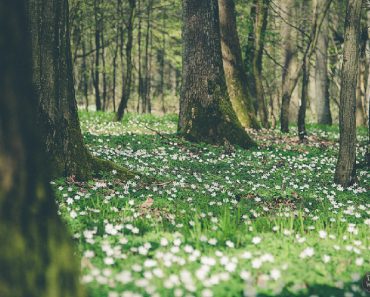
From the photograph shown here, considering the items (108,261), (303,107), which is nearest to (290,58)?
(303,107)

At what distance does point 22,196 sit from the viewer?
7.31ft

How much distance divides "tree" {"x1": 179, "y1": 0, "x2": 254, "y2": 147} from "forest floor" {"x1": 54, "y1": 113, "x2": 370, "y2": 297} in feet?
4.99

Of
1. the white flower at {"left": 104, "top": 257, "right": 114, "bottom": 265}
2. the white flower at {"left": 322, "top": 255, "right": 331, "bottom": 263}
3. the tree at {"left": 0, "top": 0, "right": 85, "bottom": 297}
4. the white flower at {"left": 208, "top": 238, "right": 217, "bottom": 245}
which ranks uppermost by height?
the tree at {"left": 0, "top": 0, "right": 85, "bottom": 297}

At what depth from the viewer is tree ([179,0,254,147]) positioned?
1098 centimetres

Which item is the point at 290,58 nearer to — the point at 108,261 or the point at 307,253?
the point at 307,253

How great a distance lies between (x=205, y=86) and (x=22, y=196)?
915cm

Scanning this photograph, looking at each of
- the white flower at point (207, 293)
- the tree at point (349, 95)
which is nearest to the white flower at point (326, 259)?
the white flower at point (207, 293)

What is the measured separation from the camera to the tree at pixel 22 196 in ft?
7.13

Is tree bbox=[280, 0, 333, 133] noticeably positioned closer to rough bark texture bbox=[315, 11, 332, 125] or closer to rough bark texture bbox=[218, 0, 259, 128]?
rough bark texture bbox=[218, 0, 259, 128]

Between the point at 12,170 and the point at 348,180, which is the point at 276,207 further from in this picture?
the point at 12,170

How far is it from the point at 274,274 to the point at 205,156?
21.2 feet

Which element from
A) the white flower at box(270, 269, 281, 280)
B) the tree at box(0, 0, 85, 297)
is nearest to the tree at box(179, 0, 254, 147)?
the white flower at box(270, 269, 281, 280)

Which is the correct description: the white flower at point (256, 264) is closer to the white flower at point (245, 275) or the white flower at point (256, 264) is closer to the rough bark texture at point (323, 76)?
the white flower at point (245, 275)

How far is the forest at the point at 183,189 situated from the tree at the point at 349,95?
0.02 meters
